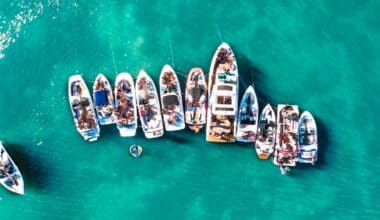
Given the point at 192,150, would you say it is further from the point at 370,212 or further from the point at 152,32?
the point at 370,212

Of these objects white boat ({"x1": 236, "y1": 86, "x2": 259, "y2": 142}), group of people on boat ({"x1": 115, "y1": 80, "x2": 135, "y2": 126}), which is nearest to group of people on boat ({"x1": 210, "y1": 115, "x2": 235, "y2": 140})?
white boat ({"x1": 236, "y1": 86, "x2": 259, "y2": 142})

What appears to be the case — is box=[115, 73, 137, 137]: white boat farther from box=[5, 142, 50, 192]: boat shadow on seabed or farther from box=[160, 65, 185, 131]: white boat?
box=[5, 142, 50, 192]: boat shadow on seabed

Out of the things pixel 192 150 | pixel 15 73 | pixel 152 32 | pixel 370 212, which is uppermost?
pixel 152 32

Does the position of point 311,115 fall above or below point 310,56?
below

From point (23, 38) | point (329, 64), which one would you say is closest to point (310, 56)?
point (329, 64)

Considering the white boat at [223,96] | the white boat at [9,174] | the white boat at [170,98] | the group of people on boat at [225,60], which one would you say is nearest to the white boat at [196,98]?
the white boat at [223,96]

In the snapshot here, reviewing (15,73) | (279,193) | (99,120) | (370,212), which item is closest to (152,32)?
(99,120)

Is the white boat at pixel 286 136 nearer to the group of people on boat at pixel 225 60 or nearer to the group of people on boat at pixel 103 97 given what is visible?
the group of people on boat at pixel 225 60
